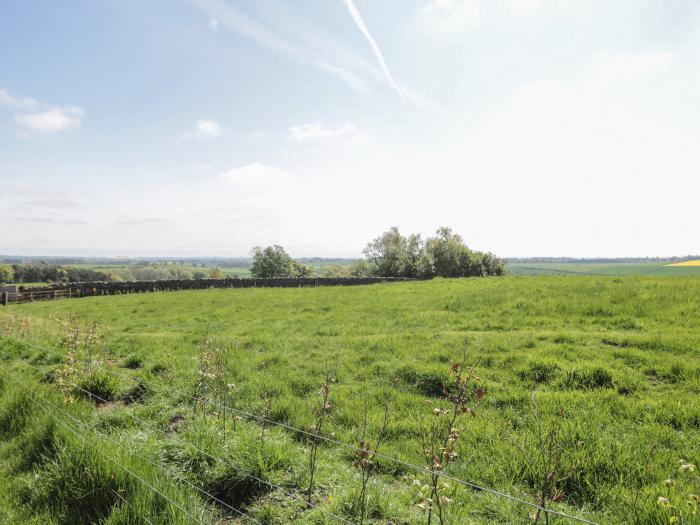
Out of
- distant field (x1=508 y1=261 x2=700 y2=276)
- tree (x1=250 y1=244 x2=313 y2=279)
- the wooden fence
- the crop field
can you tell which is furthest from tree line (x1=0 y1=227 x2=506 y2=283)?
the crop field

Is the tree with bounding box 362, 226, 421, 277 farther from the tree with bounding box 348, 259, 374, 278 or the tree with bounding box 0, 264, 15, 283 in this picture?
the tree with bounding box 0, 264, 15, 283

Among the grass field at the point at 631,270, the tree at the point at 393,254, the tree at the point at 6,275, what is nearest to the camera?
the grass field at the point at 631,270

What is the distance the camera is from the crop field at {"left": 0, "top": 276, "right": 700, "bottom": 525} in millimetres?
3740

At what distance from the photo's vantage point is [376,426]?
580 centimetres

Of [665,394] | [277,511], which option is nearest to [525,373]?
[665,394]

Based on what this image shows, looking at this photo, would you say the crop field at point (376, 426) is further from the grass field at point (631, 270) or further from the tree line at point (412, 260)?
the tree line at point (412, 260)

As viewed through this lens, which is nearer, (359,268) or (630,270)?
(630,270)

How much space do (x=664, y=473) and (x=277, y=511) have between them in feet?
14.8

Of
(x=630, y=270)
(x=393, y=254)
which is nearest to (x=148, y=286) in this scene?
(x=393, y=254)

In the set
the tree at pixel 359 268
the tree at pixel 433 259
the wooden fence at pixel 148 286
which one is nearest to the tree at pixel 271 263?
the tree at pixel 359 268

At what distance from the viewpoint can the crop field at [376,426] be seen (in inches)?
147

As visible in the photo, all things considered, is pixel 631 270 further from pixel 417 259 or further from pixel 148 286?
pixel 148 286

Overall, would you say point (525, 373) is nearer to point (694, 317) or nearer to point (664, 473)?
point (664, 473)

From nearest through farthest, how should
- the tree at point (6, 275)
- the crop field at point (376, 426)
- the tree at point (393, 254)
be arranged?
the crop field at point (376, 426), the tree at point (393, 254), the tree at point (6, 275)
